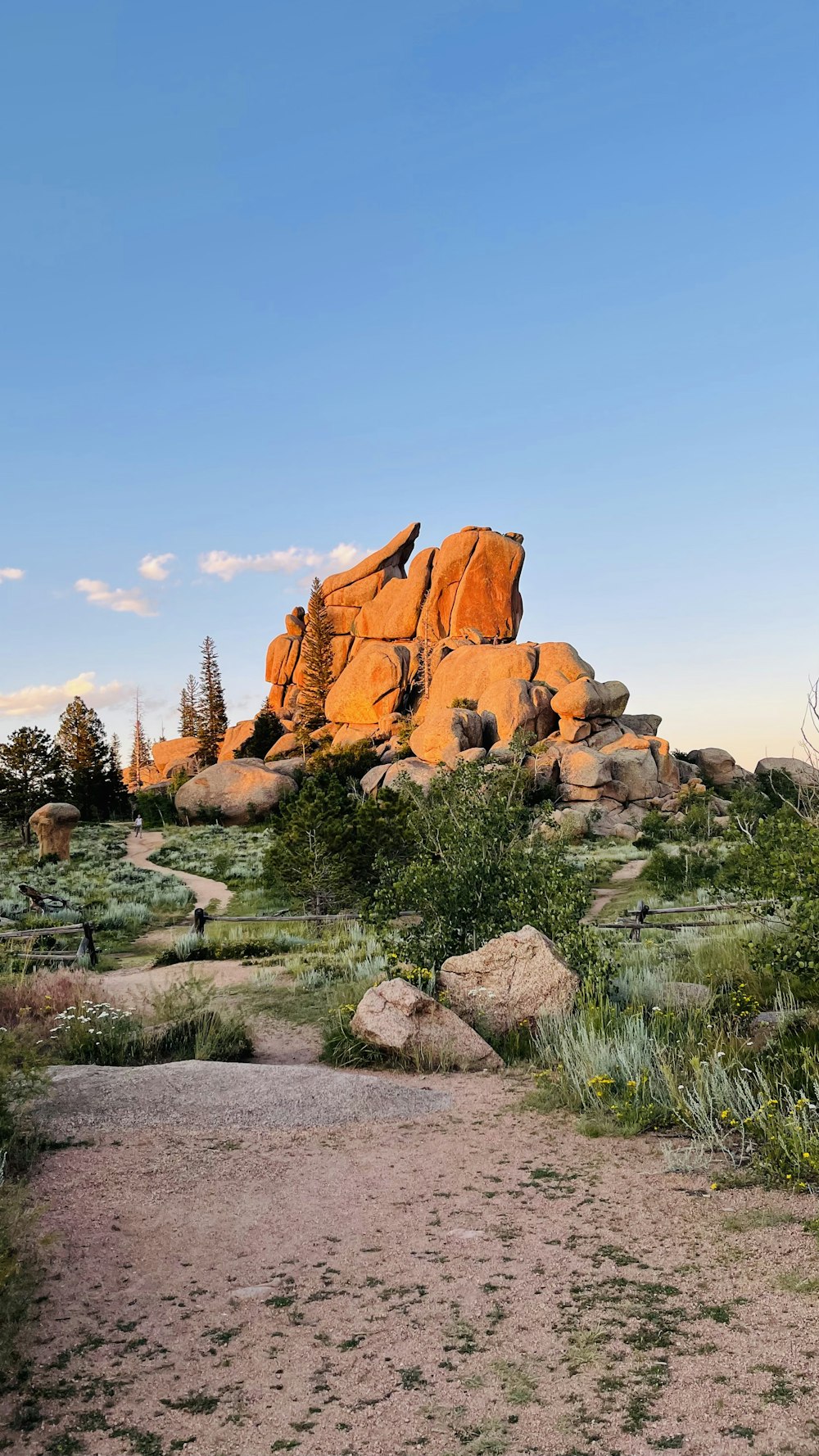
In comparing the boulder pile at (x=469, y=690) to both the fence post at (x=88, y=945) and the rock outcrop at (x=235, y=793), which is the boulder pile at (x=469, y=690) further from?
the fence post at (x=88, y=945)

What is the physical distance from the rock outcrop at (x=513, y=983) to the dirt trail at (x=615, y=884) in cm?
980

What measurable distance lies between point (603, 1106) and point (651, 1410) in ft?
12.3

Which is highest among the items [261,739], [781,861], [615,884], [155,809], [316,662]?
Answer: [316,662]

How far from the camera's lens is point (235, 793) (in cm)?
4962

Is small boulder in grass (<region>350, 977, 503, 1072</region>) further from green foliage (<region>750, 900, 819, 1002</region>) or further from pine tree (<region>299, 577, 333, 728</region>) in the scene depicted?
pine tree (<region>299, 577, 333, 728</region>)

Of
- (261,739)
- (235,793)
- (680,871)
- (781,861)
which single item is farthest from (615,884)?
(261,739)

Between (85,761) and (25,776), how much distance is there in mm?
20258

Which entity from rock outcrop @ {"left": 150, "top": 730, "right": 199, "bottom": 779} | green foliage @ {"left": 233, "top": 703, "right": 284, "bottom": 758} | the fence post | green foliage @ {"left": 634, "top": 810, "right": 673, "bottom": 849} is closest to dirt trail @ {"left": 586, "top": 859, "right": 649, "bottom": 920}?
green foliage @ {"left": 634, "top": 810, "right": 673, "bottom": 849}

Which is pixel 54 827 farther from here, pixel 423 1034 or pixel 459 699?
pixel 423 1034

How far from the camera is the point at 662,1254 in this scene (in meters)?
4.93

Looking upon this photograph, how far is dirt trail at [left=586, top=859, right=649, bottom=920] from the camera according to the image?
842 inches

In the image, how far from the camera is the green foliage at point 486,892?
1101 centimetres

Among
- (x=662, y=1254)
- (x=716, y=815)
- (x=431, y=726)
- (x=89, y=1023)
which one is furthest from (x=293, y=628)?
(x=662, y=1254)

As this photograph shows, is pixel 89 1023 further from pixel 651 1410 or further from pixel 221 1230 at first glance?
pixel 651 1410
